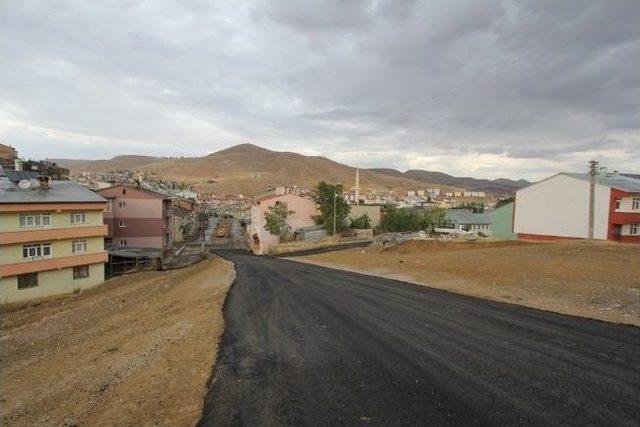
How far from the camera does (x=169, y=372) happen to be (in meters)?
9.76

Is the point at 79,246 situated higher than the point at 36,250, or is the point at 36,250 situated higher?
the point at 36,250

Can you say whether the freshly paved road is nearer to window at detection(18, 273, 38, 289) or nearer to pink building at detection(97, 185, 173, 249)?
window at detection(18, 273, 38, 289)

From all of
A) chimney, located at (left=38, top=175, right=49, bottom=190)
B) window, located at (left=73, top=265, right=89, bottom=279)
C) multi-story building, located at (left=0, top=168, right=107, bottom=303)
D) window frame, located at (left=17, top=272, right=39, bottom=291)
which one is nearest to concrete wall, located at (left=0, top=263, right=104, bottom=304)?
multi-story building, located at (left=0, top=168, right=107, bottom=303)

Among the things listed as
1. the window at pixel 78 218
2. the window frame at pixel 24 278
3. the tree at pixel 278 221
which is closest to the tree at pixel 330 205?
the tree at pixel 278 221

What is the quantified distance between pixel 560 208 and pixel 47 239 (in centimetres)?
5411

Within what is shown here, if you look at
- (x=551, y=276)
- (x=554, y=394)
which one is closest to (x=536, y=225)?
(x=551, y=276)

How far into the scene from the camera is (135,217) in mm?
53500

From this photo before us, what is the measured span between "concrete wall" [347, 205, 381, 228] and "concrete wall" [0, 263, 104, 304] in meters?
44.8

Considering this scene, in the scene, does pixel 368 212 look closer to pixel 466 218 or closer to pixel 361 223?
pixel 361 223

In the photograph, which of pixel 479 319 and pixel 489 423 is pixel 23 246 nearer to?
pixel 479 319

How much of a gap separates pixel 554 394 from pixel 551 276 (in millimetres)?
16830

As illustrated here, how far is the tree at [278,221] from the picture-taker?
6234 centimetres

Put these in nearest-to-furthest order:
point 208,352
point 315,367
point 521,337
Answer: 1. point 315,367
2. point 208,352
3. point 521,337

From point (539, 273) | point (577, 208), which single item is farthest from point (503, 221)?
point (539, 273)
